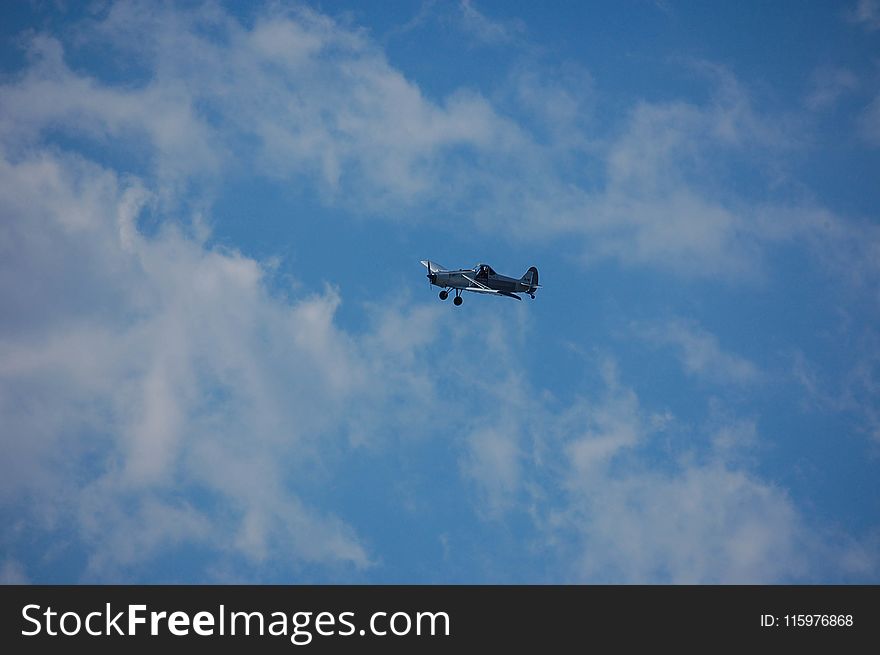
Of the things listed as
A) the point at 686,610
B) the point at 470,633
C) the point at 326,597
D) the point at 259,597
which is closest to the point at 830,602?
the point at 686,610

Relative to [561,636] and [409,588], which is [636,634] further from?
[409,588]

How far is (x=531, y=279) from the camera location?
124 metres

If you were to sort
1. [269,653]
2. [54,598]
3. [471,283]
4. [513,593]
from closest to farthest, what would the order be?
[269,653], [54,598], [513,593], [471,283]

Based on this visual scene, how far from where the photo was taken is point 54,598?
322ft

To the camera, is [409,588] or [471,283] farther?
[471,283]

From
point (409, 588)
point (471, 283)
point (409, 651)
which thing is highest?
point (471, 283)

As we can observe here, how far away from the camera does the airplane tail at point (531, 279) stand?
124 metres

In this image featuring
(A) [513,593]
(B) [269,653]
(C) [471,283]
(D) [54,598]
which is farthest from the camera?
(C) [471,283]

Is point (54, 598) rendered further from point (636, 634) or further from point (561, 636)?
point (636, 634)

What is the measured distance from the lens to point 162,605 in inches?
3740

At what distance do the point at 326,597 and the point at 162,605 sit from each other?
50.5 feet

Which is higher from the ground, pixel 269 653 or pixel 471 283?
pixel 471 283

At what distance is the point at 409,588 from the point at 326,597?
802cm

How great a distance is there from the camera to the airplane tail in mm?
124188
